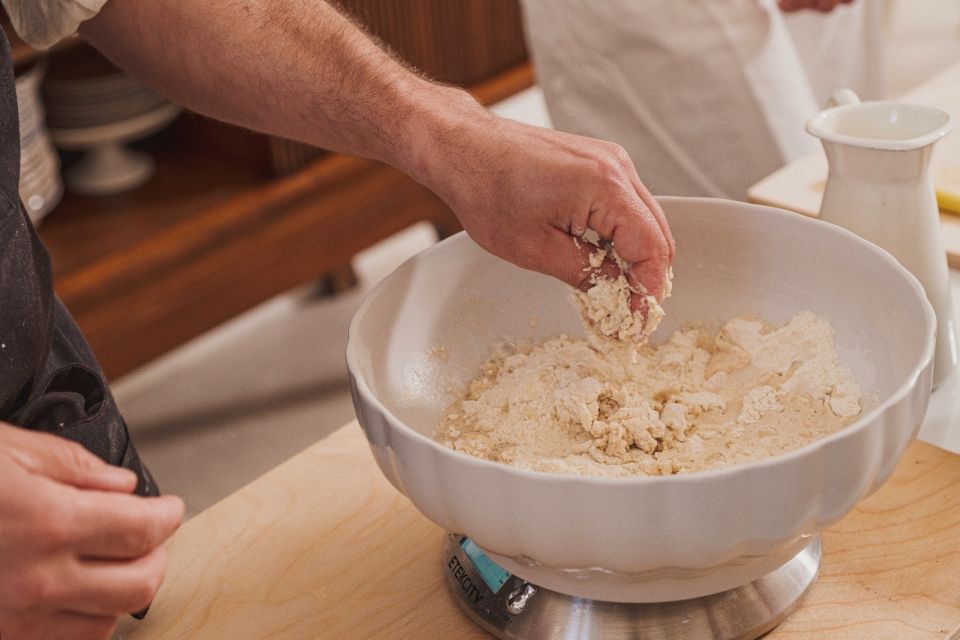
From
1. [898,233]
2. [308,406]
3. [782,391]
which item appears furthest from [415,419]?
[308,406]

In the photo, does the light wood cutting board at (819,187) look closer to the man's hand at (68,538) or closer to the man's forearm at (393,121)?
the man's forearm at (393,121)

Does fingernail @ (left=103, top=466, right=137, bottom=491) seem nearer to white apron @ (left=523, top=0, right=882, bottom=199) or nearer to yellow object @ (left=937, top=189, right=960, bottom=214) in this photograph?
yellow object @ (left=937, top=189, right=960, bottom=214)

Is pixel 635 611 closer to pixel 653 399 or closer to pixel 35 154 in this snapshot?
pixel 653 399

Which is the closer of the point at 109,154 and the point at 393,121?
the point at 393,121

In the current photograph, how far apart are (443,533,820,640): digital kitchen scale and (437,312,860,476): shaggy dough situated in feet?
0.29

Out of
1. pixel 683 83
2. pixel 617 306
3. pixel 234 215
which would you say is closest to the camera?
pixel 617 306

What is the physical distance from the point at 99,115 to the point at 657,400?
1505 millimetres

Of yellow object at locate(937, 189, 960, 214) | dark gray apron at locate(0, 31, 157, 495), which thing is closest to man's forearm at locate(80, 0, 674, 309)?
dark gray apron at locate(0, 31, 157, 495)

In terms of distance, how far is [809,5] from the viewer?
144cm

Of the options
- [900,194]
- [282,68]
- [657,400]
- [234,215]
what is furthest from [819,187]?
[234,215]

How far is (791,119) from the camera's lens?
1581 millimetres

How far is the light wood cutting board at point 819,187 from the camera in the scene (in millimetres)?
1122

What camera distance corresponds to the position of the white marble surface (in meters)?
0.93

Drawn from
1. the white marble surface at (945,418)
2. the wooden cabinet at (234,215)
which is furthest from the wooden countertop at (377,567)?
the wooden cabinet at (234,215)
